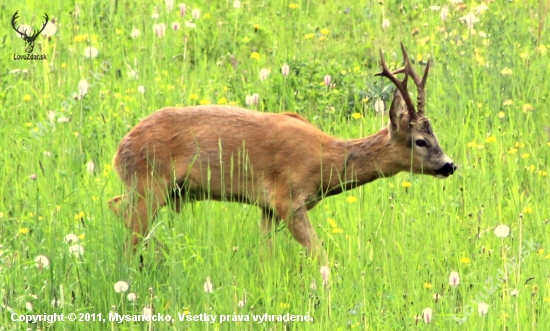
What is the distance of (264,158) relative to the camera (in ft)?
23.5

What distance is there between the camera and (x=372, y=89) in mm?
9250

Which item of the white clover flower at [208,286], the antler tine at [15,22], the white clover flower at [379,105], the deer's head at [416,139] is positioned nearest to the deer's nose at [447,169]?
the deer's head at [416,139]

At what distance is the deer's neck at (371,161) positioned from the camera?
23.7 ft

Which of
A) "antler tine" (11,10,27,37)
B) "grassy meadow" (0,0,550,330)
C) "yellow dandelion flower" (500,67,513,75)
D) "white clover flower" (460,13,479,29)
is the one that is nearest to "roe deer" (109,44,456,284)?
"grassy meadow" (0,0,550,330)

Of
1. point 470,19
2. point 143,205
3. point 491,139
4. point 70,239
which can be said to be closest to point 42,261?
point 70,239

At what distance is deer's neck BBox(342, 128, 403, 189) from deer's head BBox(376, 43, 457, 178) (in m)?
0.06

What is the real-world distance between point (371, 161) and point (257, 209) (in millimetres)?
788

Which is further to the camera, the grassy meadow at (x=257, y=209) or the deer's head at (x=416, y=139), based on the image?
the deer's head at (x=416, y=139)

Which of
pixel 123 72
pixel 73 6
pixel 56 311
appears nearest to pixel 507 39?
pixel 123 72

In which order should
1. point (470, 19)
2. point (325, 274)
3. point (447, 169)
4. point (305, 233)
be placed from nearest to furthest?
point (325, 274) → point (305, 233) → point (447, 169) → point (470, 19)

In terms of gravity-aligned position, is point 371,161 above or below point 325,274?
above

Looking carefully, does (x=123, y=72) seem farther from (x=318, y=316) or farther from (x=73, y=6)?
(x=318, y=316)

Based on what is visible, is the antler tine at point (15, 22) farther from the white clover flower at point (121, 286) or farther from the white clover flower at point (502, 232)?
the white clover flower at point (502, 232)

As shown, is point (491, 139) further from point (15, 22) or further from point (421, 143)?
point (15, 22)
